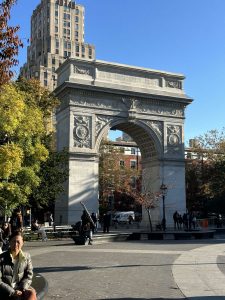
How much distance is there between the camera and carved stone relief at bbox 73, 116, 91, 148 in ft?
119

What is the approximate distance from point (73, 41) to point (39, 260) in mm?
103773

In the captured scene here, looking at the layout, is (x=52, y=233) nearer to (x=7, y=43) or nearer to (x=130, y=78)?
(x=130, y=78)

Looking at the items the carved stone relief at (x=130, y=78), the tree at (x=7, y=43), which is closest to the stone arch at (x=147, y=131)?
the carved stone relief at (x=130, y=78)

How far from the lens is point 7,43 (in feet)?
32.2

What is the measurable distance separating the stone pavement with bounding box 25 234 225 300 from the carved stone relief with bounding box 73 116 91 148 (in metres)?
19.2

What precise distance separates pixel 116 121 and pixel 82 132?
128 inches

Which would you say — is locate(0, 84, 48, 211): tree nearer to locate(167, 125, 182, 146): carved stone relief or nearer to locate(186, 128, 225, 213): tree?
locate(167, 125, 182, 146): carved stone relief

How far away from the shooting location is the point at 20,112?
2127 cm

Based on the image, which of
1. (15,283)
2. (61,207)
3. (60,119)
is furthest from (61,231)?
(15,283)

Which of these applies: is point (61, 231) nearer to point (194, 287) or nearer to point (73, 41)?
point (194, 287)

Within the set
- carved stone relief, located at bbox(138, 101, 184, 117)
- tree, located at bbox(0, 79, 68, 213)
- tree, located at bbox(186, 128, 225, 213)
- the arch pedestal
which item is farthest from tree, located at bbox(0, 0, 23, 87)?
tree, located at bbox(186, 128, 225, 213)

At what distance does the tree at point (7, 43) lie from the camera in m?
9.55

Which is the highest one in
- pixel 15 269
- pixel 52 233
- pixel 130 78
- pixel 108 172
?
pixel 130 78

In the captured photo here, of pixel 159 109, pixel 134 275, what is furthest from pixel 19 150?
pixel 159 109
